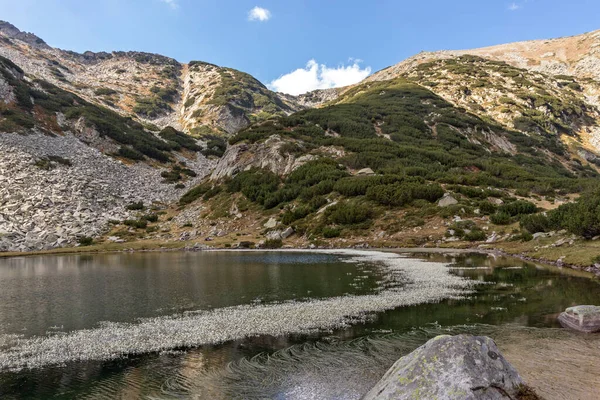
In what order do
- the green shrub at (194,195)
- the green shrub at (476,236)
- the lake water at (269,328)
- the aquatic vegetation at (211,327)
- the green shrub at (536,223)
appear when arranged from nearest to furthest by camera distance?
the lake water at (269,328) < the aquatic vegetation at (211,327) < the green shrub at (536,223) < the green shrub at (476,236) < the green shrub at (194,195)

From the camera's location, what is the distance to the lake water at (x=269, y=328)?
1141cm

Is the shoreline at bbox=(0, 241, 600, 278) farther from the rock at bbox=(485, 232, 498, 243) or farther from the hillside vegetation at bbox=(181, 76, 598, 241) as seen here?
the hillside vegetation at bbox=(181, 76, 598, 241)

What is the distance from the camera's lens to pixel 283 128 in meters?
110

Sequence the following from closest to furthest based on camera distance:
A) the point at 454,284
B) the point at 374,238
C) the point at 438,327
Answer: the point at 438,327 < the point at 454,284 < the point at 374,238

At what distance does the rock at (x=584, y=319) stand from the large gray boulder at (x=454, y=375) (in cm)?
902

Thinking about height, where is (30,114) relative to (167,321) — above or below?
above

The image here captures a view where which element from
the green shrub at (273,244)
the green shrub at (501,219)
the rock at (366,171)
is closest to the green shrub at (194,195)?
the green shrub at (273,244)

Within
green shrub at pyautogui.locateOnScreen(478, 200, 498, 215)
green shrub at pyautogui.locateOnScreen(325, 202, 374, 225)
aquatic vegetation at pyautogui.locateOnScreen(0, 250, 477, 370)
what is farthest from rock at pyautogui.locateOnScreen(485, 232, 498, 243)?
aquatic vegetation at pyautogui.locateOnScreen(0, 250, 477, 370)

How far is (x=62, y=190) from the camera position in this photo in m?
79.9

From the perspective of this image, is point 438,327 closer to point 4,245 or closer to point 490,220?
point 490,220

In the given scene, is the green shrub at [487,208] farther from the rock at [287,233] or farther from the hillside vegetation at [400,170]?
the rock at [287,233]

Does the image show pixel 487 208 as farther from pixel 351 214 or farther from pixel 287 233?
pixel 287 233

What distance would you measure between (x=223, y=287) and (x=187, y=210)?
57.8 metres

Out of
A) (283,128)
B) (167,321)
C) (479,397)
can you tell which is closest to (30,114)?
(283,128)
